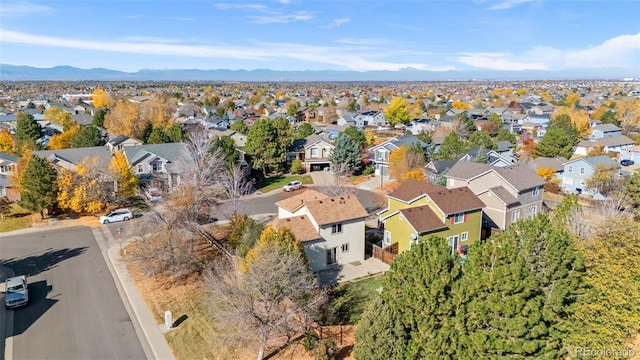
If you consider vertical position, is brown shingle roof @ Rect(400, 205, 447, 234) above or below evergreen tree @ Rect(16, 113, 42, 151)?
below

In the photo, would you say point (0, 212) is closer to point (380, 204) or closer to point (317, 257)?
point (317, 257)

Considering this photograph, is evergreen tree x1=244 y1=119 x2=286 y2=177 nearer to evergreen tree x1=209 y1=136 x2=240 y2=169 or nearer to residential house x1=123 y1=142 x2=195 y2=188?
evergreen tree x1=209 y1=136 x2=240 y2=169

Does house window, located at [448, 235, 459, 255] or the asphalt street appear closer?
the asphalt street

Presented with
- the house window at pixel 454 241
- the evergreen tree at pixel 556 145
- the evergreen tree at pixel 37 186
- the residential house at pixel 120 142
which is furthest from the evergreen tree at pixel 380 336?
the evergreen tree at pixel 556 145

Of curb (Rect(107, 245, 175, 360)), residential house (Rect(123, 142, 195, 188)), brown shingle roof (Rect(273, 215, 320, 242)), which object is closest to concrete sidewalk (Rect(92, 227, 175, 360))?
curb (Rect(107, 245, 175, 360))

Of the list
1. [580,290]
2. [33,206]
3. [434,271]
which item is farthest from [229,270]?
[33,206]

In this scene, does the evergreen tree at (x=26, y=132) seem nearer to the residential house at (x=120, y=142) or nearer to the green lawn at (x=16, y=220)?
the residential house at (x=120, y=142)
